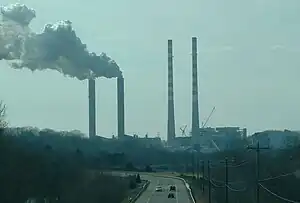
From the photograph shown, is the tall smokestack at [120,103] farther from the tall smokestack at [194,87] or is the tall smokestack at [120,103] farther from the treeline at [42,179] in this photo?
the tall smokestack at [194,87]

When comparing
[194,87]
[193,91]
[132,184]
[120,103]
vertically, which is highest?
[194,87]

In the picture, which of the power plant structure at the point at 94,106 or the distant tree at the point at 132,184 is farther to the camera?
the power plant structure at the point at 94,106

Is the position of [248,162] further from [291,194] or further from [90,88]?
[90,88]

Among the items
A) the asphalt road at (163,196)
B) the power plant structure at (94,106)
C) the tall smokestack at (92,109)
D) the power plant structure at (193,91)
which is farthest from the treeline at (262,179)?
the power plant structure at (193,91)

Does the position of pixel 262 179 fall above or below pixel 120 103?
below

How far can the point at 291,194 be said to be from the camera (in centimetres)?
3722

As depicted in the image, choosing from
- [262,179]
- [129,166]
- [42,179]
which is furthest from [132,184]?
[42,179]

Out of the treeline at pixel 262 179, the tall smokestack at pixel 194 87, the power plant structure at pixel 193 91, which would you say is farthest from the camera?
the power plant structure at pixel 193 91

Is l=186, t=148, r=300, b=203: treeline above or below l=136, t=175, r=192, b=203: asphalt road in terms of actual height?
above

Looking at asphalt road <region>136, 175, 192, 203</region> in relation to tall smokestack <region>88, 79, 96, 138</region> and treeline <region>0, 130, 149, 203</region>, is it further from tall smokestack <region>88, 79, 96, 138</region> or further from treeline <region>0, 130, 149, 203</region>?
tall smokestack <region>88, 79, 96, 138</region>

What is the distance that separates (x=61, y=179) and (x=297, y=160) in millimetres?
13067

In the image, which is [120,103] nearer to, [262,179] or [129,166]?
[129,166]

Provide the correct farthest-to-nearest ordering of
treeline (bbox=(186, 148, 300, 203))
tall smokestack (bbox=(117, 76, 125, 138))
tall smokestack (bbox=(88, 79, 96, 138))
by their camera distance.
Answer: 1. tall smokestack (bbox=(88, 79, 96, 138))
2. tall smokestack (bbox=(117, 76, 125, 138))
3. treeline (bbox=(186, 148, 300, 203))

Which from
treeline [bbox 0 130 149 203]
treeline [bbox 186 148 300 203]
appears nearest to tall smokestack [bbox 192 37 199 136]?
treeline [bbox 186 148 300 203]
